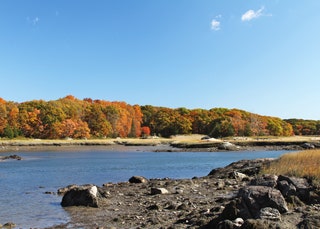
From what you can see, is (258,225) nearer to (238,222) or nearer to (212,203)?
(238,222)

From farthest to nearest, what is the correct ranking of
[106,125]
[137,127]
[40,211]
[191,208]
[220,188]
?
[137,127], [106,125], [220,188], [40,211], [191,208]

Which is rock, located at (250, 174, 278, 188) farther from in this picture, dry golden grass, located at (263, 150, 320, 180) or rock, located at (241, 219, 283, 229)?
rock, located at (241, 219, 283, 229)

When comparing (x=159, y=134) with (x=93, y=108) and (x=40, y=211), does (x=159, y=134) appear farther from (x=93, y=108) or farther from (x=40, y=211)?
(x=40, y=211)

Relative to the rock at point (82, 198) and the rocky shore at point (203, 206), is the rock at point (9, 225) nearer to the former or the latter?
the rocky shore at point (203, 206)

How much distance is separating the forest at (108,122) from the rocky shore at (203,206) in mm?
115823

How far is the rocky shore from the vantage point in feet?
41.5

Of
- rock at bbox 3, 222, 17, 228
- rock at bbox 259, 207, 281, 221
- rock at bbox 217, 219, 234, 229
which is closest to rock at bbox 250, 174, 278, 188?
rock at bbox 259, 207, 281, 221

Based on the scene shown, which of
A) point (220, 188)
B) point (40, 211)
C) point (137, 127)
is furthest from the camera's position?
point (137, 127)

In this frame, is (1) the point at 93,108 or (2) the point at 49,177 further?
(1) the point at 93,108

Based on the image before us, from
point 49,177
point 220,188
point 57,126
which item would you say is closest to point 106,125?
point 57,126

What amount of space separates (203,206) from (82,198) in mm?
6659

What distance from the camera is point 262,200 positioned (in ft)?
45.3

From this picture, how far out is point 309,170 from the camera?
20703 millimetres

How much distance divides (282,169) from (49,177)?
72.9ft
